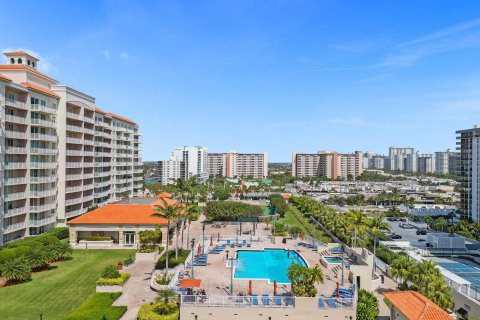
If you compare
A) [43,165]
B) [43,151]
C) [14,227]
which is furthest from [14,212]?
[43,151]

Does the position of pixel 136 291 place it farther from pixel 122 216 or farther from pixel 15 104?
pixel 15 104

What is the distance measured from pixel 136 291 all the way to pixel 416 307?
70.2ft

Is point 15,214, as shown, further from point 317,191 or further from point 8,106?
point 317,191

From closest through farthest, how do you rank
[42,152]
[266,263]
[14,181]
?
[266,263] → [14,181] → [42,152]

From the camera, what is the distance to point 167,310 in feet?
82.2

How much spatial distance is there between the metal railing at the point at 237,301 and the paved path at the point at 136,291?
4251mm

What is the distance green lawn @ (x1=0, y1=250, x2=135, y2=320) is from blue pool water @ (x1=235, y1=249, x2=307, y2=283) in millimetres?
14106

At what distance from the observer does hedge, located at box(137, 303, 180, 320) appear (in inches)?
957

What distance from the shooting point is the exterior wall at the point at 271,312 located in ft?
80.7

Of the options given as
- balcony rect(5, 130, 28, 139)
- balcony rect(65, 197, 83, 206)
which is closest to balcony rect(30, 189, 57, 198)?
balcony rect(65, 197, 83, 206)

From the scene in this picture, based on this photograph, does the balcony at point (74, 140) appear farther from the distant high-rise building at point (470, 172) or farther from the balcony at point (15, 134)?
the distant high-rise building at point (470, 172)

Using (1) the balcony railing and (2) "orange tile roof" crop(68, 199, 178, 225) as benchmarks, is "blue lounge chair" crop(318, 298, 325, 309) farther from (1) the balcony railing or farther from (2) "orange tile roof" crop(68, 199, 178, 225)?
(1) the balcony railing

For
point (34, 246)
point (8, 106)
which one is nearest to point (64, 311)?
point (34, 246)

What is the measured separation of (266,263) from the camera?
138 feet
